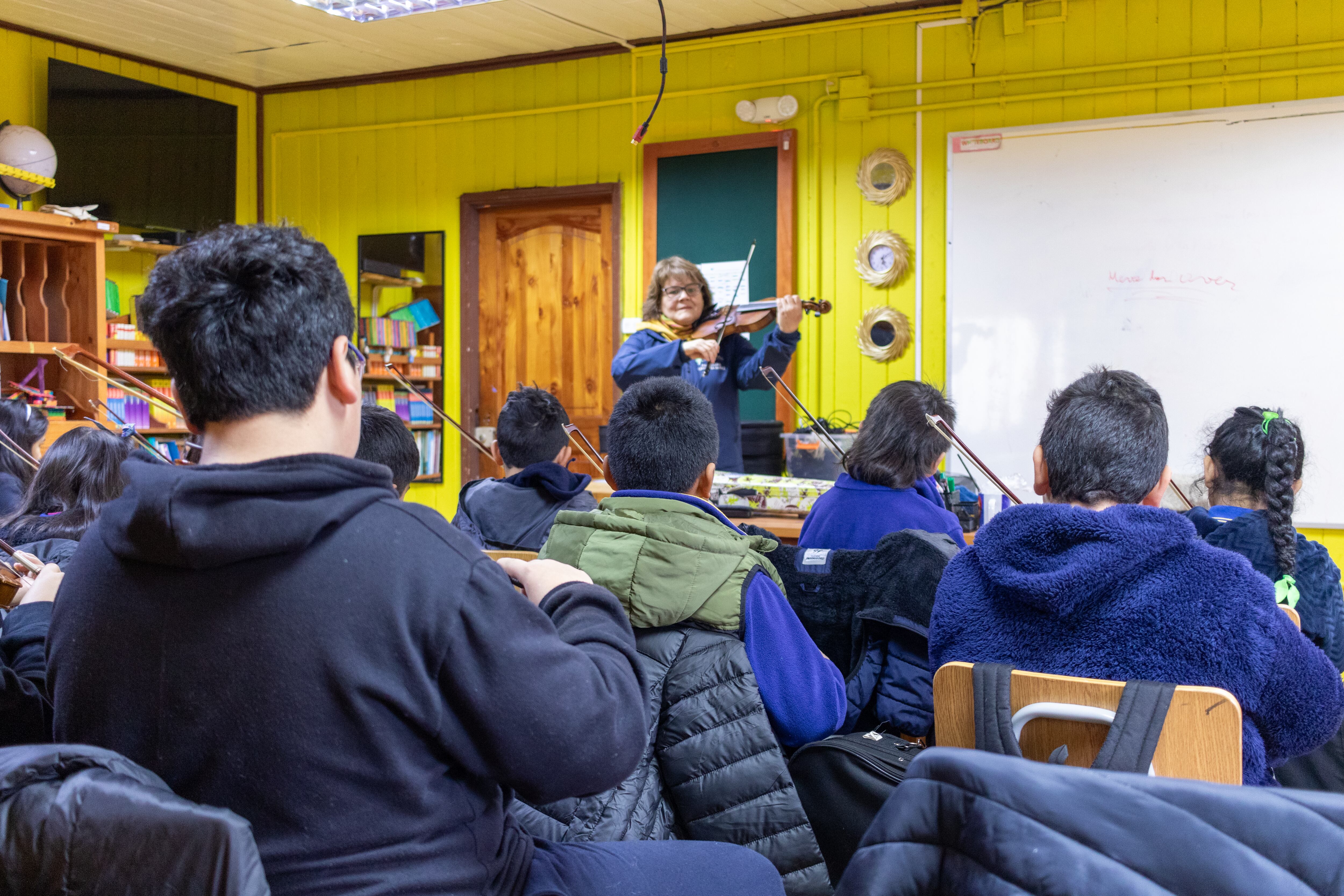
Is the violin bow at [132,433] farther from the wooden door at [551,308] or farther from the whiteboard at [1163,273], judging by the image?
the whiteboard at [1163,273]

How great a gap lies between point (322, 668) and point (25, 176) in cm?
466

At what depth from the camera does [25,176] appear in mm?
4559

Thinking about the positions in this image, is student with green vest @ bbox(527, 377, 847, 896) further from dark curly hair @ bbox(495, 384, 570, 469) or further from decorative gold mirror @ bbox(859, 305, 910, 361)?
decorative gold mirror @ bbox(859, 305, 910, 361)

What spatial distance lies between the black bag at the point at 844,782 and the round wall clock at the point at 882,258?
3.43m

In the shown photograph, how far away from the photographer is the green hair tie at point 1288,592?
1.88m

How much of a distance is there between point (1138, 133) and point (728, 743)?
12.5 ft

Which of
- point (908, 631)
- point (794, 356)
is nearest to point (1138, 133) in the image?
point (794, 356)

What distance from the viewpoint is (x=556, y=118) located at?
544 cm

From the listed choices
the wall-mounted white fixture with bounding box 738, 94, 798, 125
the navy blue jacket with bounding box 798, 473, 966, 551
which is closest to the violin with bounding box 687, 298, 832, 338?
the wall-mounted white fixture with bounding box 738, 94, 798, 125

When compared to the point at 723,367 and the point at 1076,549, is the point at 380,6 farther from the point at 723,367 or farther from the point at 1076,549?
the point at 1076,549

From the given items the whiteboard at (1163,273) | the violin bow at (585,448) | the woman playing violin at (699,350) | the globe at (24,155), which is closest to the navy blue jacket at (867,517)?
the violin bow at (585,448)

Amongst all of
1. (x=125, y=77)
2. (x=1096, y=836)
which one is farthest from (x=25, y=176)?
(x=1096, y=836)

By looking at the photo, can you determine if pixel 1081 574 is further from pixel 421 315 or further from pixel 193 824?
pixel 421 315

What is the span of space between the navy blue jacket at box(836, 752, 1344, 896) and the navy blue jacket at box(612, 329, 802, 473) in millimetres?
3191
